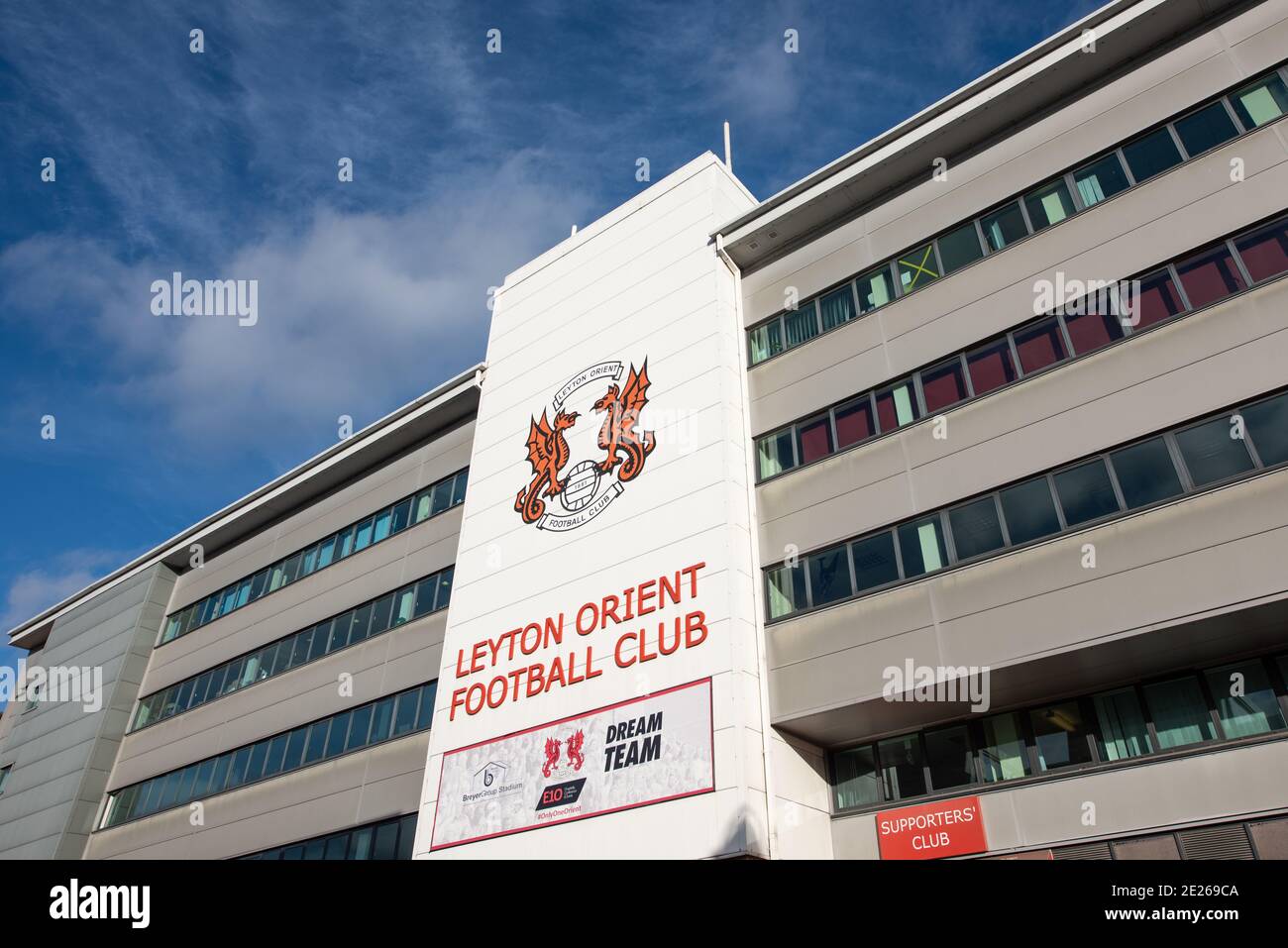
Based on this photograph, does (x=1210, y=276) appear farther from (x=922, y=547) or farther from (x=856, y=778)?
(x=856, y=778)

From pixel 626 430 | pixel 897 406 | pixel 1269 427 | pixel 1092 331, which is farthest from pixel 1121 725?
pixel 626 430

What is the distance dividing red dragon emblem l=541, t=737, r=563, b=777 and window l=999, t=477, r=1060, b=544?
1166cm

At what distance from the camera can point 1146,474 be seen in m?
18.5

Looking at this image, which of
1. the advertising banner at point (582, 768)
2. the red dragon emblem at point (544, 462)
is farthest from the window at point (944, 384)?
the red dragon emblem at point (544, 462)

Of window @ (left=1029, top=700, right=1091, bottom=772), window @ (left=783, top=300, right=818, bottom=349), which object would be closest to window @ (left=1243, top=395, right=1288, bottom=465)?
window @ (left=1029, top=700, right=1091, bottom=772)

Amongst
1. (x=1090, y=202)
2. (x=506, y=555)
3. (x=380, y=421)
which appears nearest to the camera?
(x=1090, y=202)

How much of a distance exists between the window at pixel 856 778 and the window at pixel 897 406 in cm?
769

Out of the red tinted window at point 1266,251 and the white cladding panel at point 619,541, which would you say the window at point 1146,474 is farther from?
the white cladding panel at point 619,541

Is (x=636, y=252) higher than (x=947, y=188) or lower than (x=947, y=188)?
higher

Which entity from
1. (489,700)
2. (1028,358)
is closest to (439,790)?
(489,700)

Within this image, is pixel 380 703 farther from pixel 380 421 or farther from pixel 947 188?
pixel 947 188

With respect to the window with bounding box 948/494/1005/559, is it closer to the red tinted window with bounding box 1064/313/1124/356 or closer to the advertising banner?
the red tinted window with bounding box 1064/313/1124/356

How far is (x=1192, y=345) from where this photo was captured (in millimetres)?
18844

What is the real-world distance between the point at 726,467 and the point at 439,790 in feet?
37.2
